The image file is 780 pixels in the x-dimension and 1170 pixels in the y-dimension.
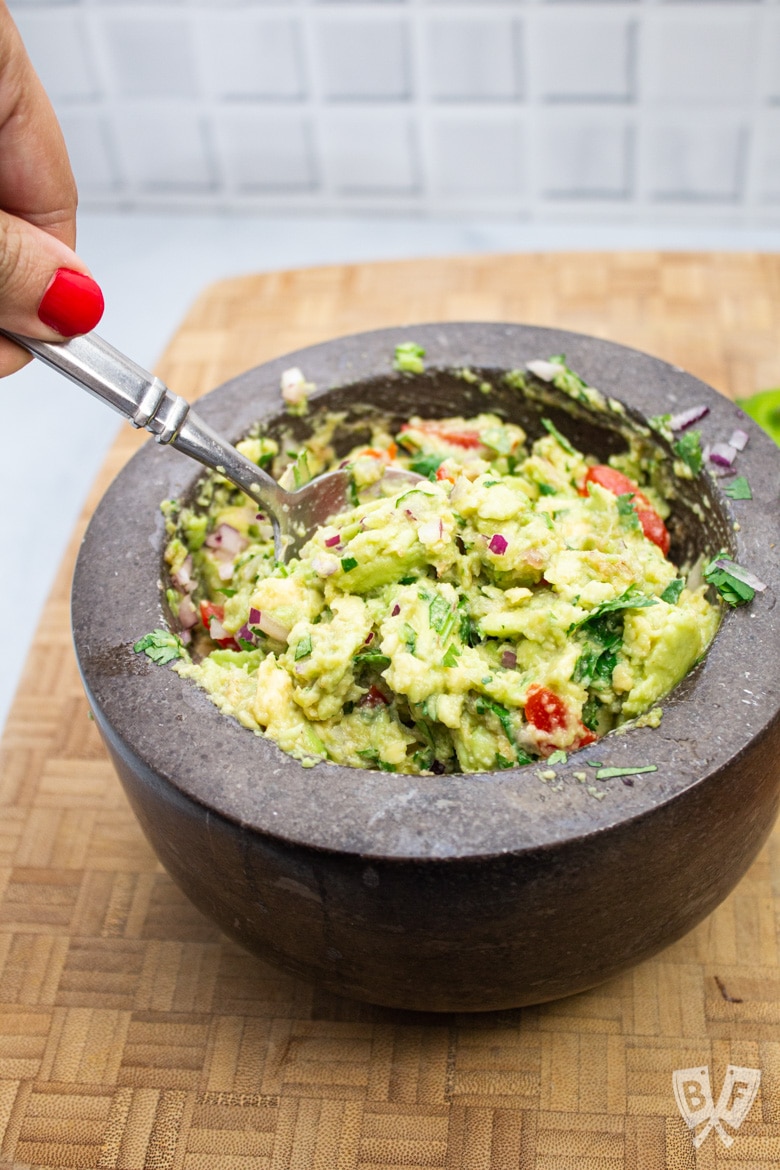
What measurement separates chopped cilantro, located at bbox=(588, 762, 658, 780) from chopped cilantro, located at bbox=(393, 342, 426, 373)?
0.87m

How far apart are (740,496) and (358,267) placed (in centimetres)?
157

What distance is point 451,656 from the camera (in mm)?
1622

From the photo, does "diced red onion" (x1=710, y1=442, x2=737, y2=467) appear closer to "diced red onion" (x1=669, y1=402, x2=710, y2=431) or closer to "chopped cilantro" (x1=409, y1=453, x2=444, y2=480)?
"diced red onion" (x1=669, y1=402, x2=710, y2=431)

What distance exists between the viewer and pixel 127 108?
12.7ft

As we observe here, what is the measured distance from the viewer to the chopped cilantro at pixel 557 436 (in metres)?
2.08

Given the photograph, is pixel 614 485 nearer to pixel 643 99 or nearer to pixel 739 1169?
pixel 739 1169

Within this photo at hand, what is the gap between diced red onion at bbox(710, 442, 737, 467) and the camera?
186cm

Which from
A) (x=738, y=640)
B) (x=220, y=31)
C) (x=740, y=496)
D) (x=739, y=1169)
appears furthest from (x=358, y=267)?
(x=739, y=1169)

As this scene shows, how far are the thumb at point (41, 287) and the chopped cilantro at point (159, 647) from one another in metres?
0.42

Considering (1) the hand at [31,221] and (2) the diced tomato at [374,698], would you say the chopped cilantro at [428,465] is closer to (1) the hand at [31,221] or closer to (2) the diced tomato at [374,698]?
(2) the diced tomato at [374,698]

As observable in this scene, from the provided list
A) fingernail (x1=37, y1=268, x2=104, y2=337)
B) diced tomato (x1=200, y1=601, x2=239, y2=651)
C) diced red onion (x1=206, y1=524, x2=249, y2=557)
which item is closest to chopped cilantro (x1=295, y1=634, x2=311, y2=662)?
diced tomato (x1=200, y1=601, x2=239, y2=651)

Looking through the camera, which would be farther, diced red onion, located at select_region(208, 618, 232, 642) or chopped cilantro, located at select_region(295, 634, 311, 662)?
diced red onion, located at select_region(208, 618, 232, 642)

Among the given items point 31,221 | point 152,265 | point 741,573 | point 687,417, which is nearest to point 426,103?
point 152,265

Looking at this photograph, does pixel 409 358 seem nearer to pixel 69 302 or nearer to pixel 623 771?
pixel 69 302
